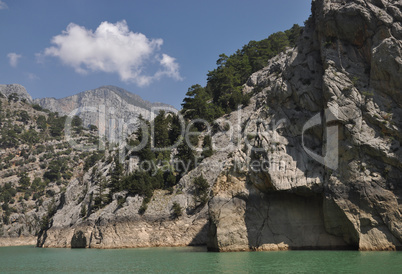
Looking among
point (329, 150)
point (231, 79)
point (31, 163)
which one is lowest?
point (329, 150)

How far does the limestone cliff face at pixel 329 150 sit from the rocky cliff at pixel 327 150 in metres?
0.09

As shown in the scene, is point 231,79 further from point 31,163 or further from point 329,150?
point 31,163

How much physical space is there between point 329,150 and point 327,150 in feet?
0.73

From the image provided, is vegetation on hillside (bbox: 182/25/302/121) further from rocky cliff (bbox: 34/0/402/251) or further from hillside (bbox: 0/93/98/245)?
hillside (bbox: 0/93/98/245)

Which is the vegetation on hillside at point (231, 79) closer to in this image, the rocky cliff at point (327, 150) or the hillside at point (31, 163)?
the rocky cliff at point (327, 150)

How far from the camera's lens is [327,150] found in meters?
33.1

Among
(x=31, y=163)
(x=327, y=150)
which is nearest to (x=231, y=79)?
(x=327, y=150)

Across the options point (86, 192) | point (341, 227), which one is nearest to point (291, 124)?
point (341, 227)

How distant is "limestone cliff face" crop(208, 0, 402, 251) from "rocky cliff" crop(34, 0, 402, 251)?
0.30ft

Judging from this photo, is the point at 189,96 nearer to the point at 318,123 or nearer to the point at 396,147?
the point at 318,123

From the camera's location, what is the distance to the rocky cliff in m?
30.0

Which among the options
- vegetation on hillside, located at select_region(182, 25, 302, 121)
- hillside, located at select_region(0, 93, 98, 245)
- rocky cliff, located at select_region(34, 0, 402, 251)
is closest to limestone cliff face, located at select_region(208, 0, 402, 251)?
rocky cliff, located at select_region(34, 0, 402, 251)

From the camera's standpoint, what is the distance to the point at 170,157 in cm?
6191

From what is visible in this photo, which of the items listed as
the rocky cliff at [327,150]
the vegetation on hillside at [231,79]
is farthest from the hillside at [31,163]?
the rocky cliff at [327,150]
